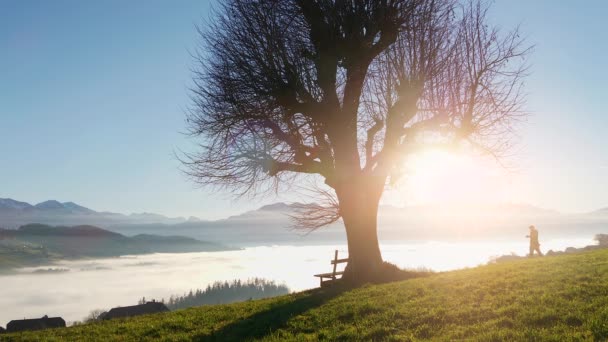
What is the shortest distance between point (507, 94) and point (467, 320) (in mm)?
14203

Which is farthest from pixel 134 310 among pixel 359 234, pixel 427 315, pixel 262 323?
pixel 427 315

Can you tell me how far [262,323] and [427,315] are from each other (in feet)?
16.0

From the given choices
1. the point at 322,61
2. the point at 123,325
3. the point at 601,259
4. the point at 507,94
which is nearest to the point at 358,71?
the point at 322,61

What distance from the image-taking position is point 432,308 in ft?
39.3

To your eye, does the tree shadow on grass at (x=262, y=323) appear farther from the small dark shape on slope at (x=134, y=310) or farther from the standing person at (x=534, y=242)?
the standing person at (x=534, y=242)

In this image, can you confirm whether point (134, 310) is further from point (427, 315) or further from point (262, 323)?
point (427, 315)

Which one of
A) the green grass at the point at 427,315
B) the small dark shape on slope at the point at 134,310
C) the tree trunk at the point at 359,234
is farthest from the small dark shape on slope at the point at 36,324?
the tree trunk at the point at 359,234

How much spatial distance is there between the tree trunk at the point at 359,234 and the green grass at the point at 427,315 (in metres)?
4.46

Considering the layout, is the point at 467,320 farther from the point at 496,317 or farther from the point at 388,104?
the point at 388,104

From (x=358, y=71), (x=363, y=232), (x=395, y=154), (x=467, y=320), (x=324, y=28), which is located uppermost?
(x=324, y=28)

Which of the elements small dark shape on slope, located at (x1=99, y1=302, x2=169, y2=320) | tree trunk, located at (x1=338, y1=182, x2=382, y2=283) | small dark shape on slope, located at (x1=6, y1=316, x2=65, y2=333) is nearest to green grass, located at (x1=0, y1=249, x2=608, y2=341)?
tree trunk, located at (x1=338, y1=182, x2=382, y2=283)

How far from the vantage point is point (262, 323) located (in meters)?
13.4

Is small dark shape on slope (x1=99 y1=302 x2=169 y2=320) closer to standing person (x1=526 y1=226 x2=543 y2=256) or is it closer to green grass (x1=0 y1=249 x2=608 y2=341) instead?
green grass (x1=0 y1=249 x2=608 y2=341)

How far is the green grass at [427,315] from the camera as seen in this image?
9.62 meters
